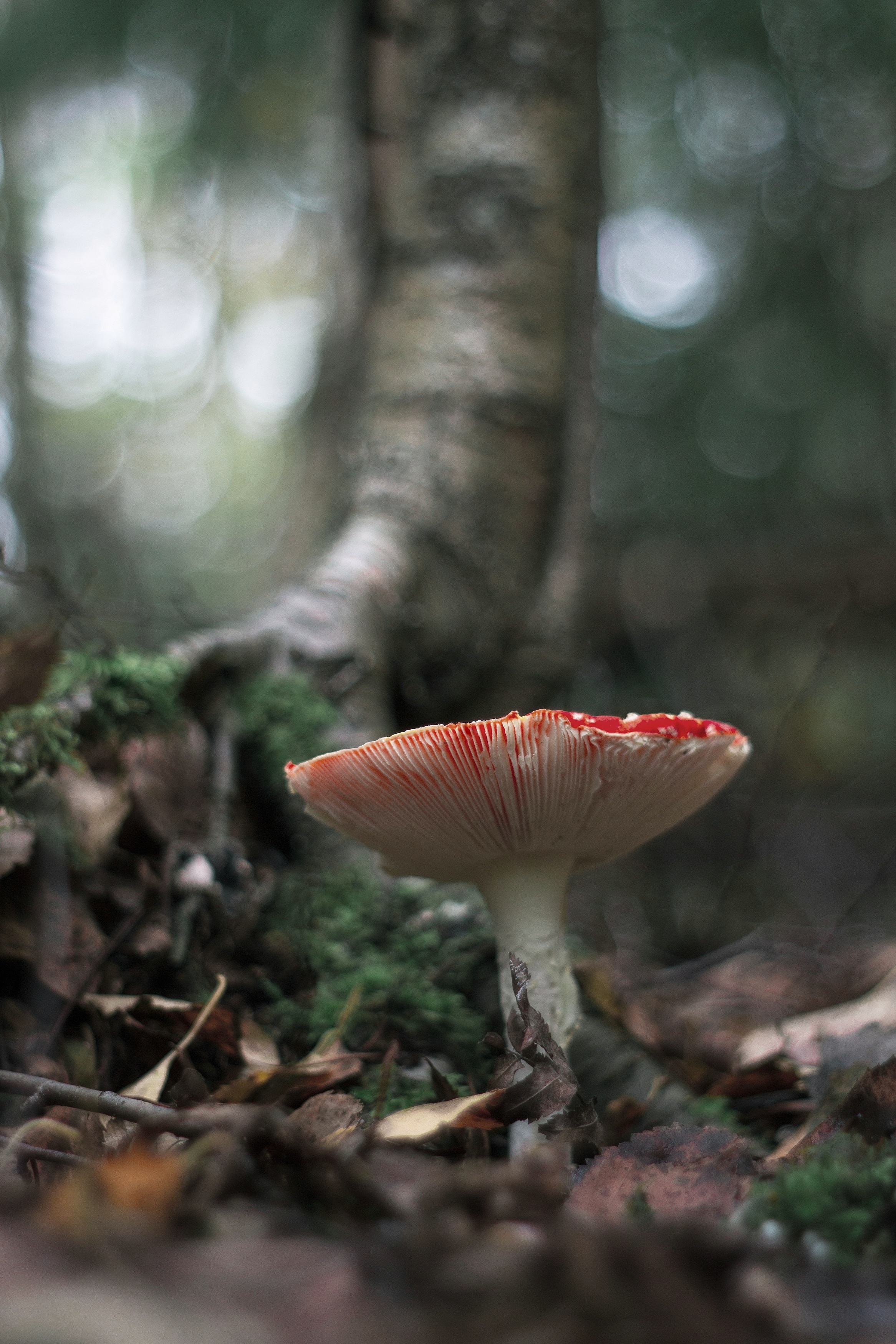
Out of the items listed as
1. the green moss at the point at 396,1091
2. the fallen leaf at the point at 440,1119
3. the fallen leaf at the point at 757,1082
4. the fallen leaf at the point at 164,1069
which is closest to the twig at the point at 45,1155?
the fallen leaf at the point at 164,1069

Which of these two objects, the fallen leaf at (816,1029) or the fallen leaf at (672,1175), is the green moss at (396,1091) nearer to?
the fallen leaf at (672,1175)

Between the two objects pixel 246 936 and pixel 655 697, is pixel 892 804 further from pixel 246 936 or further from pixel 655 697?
pixel 246 936

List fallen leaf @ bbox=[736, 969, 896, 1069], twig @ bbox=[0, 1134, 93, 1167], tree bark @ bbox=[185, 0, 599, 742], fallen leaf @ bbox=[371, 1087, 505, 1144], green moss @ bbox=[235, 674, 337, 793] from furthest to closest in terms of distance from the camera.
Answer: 1. tree bark @ bbox=[185, 0, 599, 742]
2. green moss @ bbox=[235, 674, 337, 793]
3. fallen leaf @ bbox=[736, 969, 896, 1069]
4. fallen leaf @ bbox=[371, 1087, 505, 1144]
5. twig @ bbox=[0, 1134, 93, 1167]

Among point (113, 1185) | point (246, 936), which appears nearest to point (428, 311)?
point (246, 936)

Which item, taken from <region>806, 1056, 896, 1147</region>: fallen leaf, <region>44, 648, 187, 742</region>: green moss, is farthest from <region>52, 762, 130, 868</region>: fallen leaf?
<region>806, 1056, 896, 1147</region>: fallen leaf

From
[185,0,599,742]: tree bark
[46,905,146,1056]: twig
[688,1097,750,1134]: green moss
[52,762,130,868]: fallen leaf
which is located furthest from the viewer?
[185,0,599,742]: tree bark

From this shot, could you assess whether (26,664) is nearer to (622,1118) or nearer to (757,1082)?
(622,1118)

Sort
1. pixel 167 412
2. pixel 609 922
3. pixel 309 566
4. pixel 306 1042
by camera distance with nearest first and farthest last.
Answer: pixel 306 1042 < pixel 309 566 < pixel 609 922 < pixel 167 412

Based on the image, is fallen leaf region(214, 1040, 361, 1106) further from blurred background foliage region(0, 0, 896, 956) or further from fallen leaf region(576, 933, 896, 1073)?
blurred background foliage region(0, 0, 896, 956)
